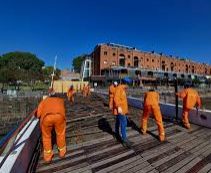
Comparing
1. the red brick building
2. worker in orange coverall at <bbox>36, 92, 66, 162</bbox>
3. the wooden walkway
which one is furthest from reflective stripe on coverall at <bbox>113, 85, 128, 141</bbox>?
the red brick building

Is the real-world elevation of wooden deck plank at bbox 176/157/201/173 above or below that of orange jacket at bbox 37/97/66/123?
below

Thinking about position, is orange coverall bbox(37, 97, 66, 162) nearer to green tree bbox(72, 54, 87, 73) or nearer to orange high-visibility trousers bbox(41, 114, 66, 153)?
orange high-visibility trousers bbox(41, 114, 66, 153)

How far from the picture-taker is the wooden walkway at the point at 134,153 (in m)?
5.39

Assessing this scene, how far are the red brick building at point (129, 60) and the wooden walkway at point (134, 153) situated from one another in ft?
196

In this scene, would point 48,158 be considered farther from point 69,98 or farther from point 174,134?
point 69,98

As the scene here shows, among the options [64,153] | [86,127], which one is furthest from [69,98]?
[64,153]

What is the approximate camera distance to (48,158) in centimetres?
564

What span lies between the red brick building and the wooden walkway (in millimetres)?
59718

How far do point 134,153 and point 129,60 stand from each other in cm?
7114

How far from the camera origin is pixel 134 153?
20.7 ft

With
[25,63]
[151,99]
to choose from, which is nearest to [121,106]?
[151,99]

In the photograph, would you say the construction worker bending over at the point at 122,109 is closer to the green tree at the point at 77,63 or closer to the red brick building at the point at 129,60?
the red brick building at the point at 129,60

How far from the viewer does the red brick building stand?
70438 millimetres

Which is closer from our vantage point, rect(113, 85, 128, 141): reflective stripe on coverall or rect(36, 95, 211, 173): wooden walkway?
rect(36, 95, 211, 173): wooden walkway
